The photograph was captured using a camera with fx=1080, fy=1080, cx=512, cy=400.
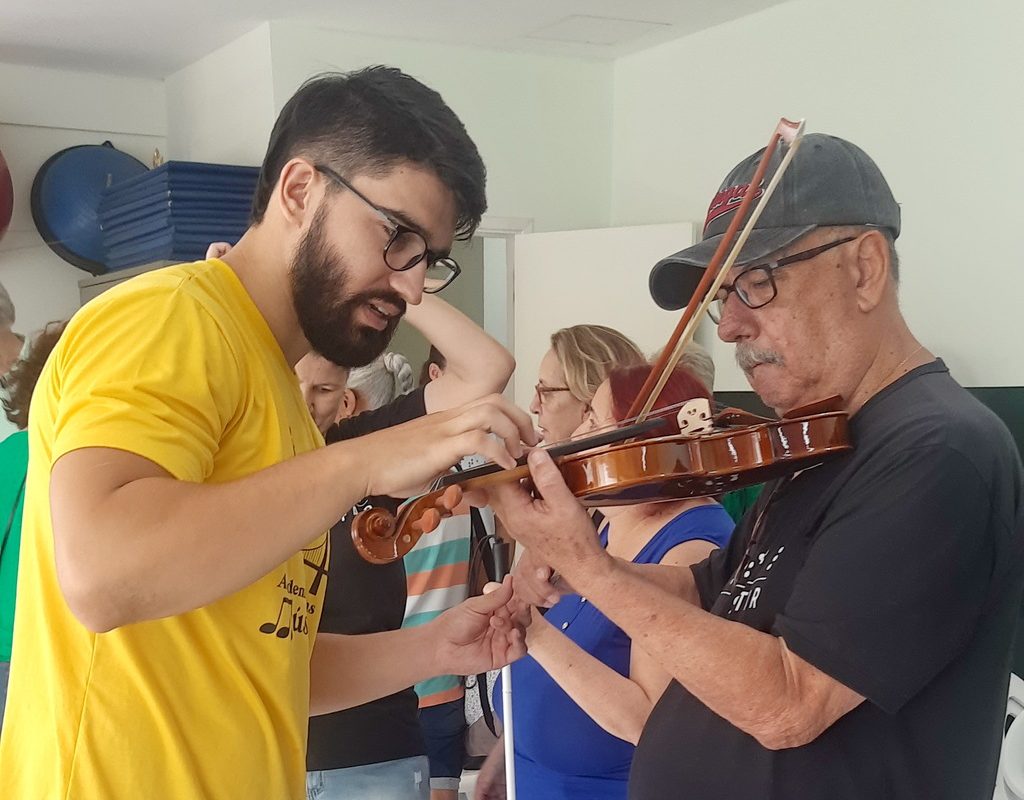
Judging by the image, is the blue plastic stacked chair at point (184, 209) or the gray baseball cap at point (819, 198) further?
the blue plastic stacked chair at point (184, 209)

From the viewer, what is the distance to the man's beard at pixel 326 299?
3.92ft

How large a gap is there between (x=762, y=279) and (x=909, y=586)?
0.43 m

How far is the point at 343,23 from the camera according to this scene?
164 inches

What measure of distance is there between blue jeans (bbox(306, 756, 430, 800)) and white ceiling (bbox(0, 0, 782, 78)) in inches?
109

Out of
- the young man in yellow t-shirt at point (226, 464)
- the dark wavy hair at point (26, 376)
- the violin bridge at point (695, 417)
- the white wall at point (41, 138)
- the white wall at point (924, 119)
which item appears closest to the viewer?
the young man in yellow t-shirt at point (226, 464)

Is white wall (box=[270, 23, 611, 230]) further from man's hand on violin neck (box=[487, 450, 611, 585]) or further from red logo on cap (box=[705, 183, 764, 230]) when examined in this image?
man's hand on violin neck (box=[487, 450, 611, 585])

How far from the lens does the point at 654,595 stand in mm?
1204

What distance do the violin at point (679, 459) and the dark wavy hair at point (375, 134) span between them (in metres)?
0.31

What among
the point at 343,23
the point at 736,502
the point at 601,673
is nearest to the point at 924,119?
the point at 736,502

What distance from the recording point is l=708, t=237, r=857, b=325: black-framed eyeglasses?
132 centimetres

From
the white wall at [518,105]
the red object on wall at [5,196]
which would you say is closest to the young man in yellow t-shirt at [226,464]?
the white wall at [518,105]

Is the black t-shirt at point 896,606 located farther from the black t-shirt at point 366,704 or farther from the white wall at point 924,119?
the white wall at point 924,119

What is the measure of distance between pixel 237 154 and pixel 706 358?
243 cm

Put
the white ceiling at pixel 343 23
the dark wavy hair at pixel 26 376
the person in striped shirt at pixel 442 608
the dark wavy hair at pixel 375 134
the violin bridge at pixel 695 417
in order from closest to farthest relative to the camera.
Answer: the dark wavy hair at pixel 375 134 → the violin bridge at pixel 695 417 → the dark wavy hair at pixel 26 376 → the person in striped shirt at pixel 442 608 → the white ceiling at pixel 343 23
